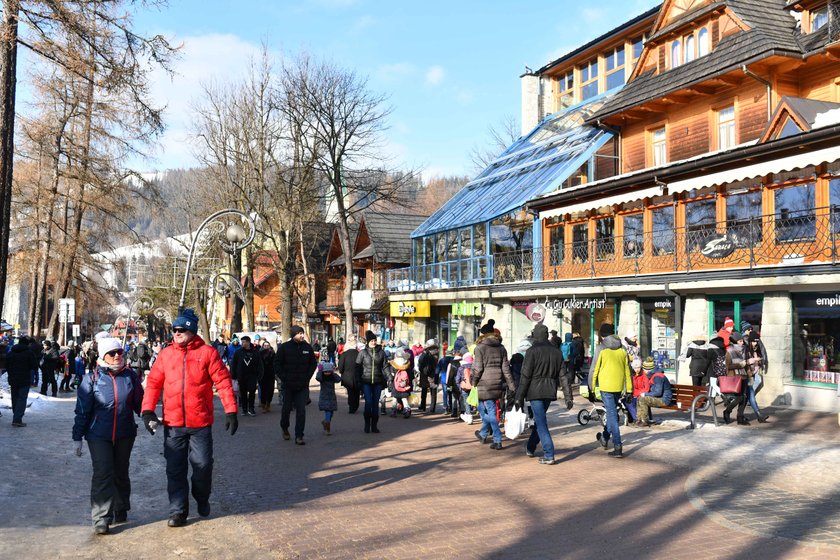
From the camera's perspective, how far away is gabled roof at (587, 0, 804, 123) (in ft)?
64.7

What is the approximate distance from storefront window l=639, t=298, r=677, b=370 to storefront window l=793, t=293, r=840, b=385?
11.7 feet

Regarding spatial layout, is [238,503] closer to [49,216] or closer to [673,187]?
[673,187]

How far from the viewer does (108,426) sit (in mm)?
6785

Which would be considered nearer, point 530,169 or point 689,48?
point 689,48

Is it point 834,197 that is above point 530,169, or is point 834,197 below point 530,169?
below

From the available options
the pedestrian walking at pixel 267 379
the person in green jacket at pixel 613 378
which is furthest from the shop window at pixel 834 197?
the pedestrian walking at pixel 267 379

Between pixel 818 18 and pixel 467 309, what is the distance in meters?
14.3

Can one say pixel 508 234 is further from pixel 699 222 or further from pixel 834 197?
pixel 834 197

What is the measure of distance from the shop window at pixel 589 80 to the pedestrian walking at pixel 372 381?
2022 cm

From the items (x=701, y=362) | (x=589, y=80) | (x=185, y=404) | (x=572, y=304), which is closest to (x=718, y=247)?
(x=572, y=304)

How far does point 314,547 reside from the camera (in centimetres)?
620

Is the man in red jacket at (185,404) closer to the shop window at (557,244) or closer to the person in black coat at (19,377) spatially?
the person in black coat at (19,377)

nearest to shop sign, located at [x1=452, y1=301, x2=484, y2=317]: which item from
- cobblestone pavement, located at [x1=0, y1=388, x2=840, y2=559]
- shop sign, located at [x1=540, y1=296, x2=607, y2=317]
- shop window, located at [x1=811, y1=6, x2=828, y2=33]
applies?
shop sign, located at [x1=540, y1=296, x2=607, y2=317]

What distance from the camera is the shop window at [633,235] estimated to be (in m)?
21.8
